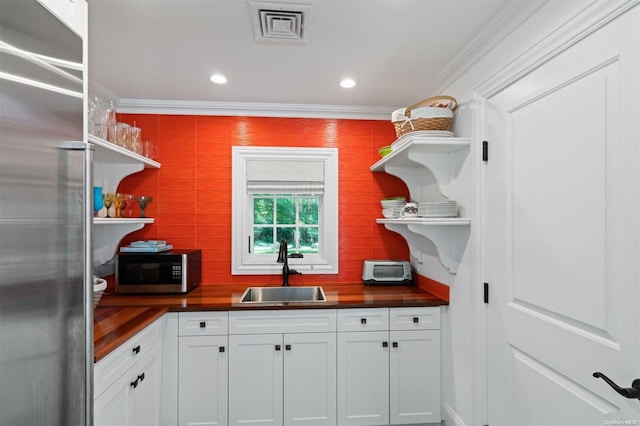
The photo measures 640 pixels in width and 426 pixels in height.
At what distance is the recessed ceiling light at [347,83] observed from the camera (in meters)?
2.18

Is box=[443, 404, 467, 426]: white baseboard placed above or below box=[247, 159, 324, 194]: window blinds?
below

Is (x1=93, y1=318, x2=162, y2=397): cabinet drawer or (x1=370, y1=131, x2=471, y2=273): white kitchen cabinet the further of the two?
(x1=370, y1=131, x2=471, y2=273): white kitchen cabinet

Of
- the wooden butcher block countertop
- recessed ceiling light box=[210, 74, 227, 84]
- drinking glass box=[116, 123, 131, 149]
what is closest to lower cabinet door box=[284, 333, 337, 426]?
the wooden butcher block countertop

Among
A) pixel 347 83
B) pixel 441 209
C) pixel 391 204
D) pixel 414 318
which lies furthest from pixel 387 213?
pixel 347 83

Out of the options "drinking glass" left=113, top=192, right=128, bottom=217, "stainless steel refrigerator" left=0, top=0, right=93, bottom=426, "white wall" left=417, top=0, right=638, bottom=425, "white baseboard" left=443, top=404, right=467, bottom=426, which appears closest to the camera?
"stainless steel refrigerator" left=0, top=0, right=93, bottom=426

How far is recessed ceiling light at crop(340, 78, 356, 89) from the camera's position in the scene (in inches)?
86.0

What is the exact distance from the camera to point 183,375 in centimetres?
200

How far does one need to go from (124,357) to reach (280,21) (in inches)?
71.8

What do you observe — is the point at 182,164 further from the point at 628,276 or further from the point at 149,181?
the point at 628,276

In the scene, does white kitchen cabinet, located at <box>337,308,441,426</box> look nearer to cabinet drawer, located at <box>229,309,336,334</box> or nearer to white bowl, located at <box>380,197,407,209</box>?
cabinet drawer, located at <box>229,309,336,334</box>

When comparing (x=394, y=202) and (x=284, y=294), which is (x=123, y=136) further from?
(x=394, y=202)

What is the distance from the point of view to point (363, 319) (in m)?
2.09

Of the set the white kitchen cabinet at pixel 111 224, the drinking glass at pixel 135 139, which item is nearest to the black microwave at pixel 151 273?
the white kitchen cabinet at pixel 111 224

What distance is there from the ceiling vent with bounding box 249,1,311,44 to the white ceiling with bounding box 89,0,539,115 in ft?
0.12
